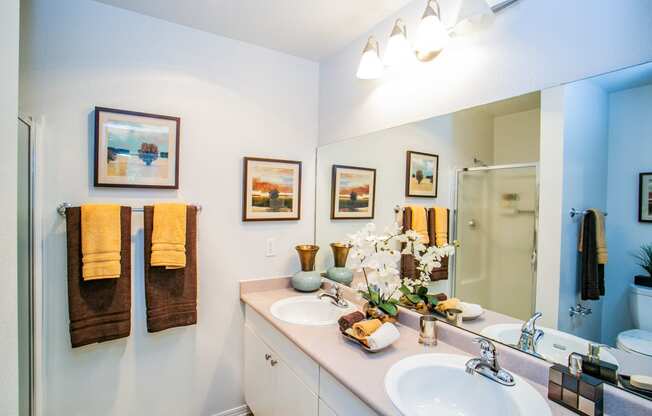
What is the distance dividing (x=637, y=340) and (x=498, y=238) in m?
0.49

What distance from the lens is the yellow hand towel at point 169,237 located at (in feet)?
5.37

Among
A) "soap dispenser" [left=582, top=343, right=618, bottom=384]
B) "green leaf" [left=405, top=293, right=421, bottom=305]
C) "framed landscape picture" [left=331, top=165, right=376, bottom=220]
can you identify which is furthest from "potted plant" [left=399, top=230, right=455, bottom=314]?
"soap dispenser" [left=582, top=343, right=618, bottom=384]

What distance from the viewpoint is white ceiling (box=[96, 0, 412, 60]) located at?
158 cm

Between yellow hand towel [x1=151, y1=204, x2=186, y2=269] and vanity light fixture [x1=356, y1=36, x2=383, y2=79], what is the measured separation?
1217 mm

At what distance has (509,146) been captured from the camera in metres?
1.21

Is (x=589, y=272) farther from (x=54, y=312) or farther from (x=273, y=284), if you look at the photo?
(x=54, y=312)

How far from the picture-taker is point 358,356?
1213mm

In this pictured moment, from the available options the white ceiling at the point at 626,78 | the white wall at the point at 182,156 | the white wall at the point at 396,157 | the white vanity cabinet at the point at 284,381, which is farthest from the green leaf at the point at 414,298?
the white ceiling at the point at 626,78

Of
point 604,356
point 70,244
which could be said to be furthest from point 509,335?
point 70,244

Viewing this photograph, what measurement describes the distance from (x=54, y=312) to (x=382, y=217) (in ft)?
5.69

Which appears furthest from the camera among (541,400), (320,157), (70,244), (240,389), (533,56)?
(320,157)

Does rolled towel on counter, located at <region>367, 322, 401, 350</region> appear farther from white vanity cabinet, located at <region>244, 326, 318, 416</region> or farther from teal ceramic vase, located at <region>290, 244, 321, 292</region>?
teal ceramic vase, located at <region>290, 244, 321, 292</region>

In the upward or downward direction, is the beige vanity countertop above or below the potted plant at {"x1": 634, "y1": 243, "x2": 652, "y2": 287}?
below

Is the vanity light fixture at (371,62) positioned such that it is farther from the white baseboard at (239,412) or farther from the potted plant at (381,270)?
the white baseboard at (239,412)
